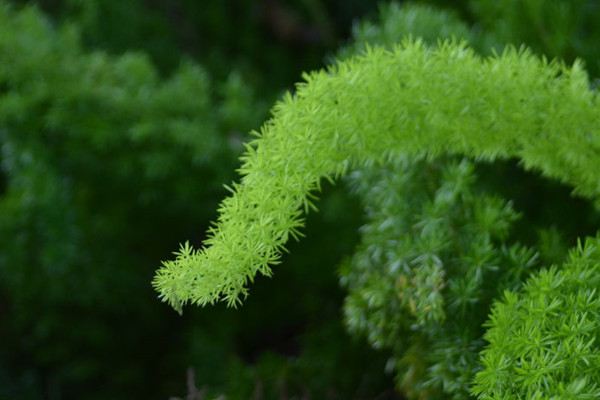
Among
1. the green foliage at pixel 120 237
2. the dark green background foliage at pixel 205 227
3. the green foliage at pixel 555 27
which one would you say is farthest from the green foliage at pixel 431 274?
the green foliage at pixel 555 27

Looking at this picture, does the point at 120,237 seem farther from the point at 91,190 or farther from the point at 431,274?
the point at 431,274

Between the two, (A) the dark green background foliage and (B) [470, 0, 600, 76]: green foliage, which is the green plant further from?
(B) [470, 0, 600, 76]: green foliage

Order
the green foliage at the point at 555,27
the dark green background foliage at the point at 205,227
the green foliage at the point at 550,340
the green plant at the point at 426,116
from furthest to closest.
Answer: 1. the green foliage at the point at 555,27
2. the dark green background foliage at the point at 205,227
3. the green plant at the point at 426,116
4. the green foliage at the point at 550,340

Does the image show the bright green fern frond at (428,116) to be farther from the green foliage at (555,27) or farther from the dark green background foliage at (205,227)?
the green foliage at (555,27)

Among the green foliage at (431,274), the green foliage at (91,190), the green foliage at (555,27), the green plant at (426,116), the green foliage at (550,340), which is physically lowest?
the green foliage at (550,340)

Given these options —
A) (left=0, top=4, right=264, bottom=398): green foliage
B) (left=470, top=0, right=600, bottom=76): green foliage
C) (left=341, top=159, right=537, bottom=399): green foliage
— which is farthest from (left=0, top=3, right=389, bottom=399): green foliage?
(left=470, top=0, right=600, bottom=76): green foliage

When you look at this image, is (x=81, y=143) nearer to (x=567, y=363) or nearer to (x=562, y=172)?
(x=562, y=172)

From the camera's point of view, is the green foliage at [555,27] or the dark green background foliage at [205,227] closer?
the dark green background foliage at [205,227]
